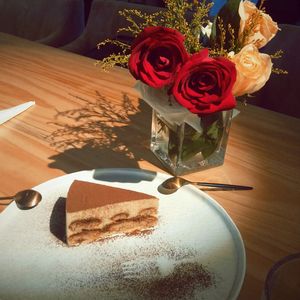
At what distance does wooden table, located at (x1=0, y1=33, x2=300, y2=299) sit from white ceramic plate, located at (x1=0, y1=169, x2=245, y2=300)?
0.05 meters

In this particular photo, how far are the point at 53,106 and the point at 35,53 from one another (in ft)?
2.03

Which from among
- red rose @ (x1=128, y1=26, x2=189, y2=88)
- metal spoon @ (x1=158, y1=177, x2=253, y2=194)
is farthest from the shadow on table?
red rose @ (x1=128, y1=26, x2=189, y2=88)

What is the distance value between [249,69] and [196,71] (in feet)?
0.39

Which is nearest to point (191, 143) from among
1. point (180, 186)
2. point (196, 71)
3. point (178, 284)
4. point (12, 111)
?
point (180, 186)

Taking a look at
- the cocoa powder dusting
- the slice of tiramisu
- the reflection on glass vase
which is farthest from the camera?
the reflection on glass vase

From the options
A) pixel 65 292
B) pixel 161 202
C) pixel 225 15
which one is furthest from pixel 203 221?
pixel 225 15

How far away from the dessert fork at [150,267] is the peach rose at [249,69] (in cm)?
34

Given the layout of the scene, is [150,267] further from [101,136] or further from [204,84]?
[101,136]

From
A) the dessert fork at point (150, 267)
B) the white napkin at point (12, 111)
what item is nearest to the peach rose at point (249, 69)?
the dessert fork at point (150, 267)

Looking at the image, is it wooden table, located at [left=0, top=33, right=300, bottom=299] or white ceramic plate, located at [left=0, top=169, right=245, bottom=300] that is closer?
white ceramic plate, located at [left=0, top=169, right=245, bottom=300]

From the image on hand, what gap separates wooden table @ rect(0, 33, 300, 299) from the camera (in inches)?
27.0

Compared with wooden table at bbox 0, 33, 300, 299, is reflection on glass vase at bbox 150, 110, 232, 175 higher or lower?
higher

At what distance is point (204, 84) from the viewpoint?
0.62 meters

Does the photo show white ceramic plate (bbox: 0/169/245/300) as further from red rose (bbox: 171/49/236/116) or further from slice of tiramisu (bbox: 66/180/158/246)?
red rose (bbox: 171/49/236/116)
